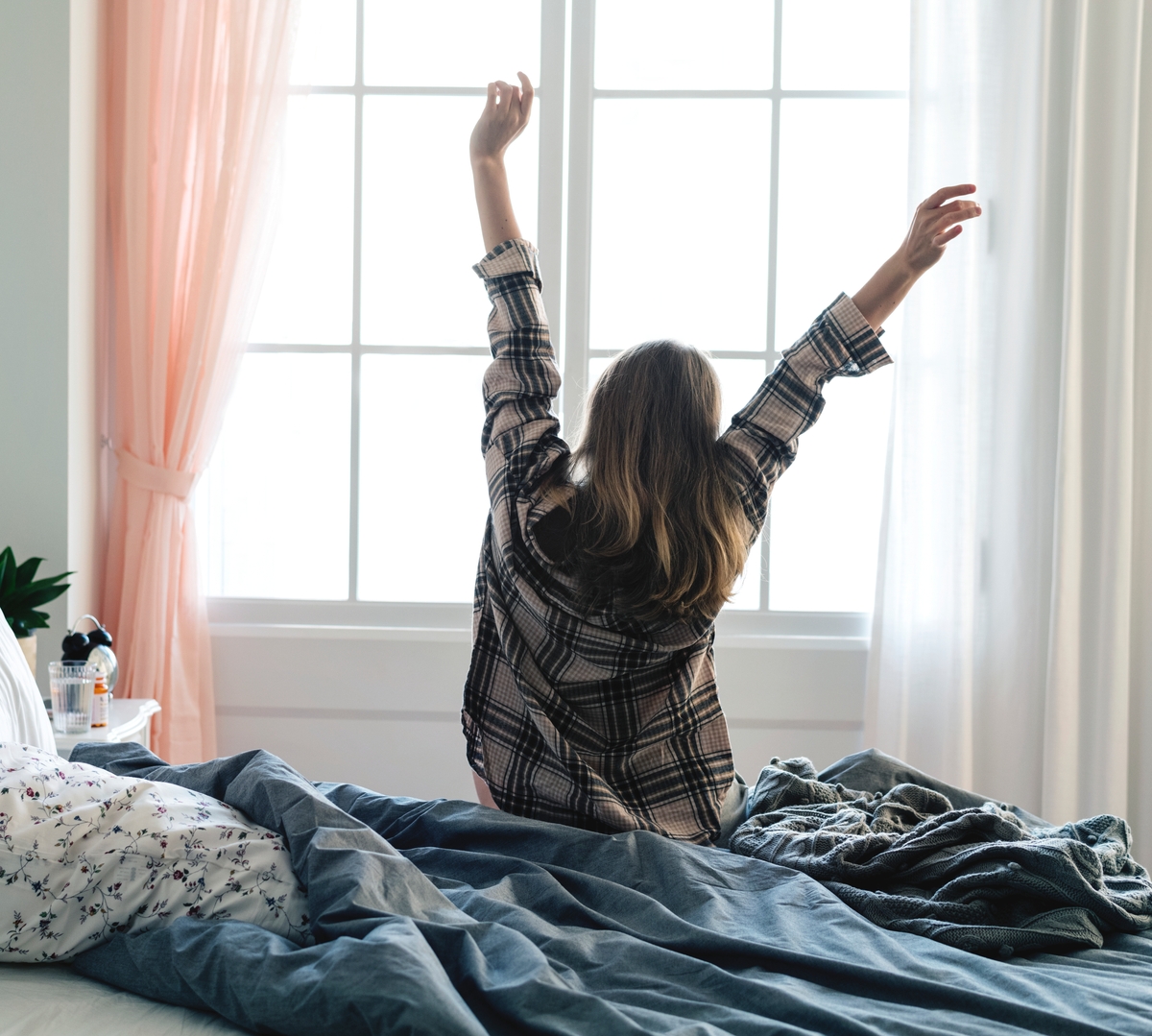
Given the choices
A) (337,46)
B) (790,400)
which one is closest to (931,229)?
(790,400)

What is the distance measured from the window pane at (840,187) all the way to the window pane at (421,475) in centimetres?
90

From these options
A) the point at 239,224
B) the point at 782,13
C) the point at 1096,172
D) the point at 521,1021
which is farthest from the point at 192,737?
the point at 1096,172

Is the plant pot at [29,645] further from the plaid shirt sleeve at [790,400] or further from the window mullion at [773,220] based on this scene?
the window mullion at [773,220]

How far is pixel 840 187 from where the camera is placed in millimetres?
2695

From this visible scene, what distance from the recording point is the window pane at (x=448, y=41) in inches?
107

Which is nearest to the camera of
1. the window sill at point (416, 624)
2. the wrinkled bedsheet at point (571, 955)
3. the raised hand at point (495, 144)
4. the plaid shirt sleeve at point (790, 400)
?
the wrinkled bedsheet at point (571, 955)

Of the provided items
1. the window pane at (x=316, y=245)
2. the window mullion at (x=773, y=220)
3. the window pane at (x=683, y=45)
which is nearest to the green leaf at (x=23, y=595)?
the window pane at (x=316, y=245)

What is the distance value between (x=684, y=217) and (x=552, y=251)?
355mm

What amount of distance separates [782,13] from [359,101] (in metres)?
1.11

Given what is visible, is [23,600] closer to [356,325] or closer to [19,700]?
[19,700]

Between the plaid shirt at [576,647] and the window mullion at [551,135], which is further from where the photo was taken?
the window mullion at [551,135]

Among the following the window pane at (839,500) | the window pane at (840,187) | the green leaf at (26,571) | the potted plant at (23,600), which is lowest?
the potted plant at (23,600)

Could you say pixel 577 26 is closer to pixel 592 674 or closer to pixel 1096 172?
pixel 1096 172

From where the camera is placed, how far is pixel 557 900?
113 centimetres
